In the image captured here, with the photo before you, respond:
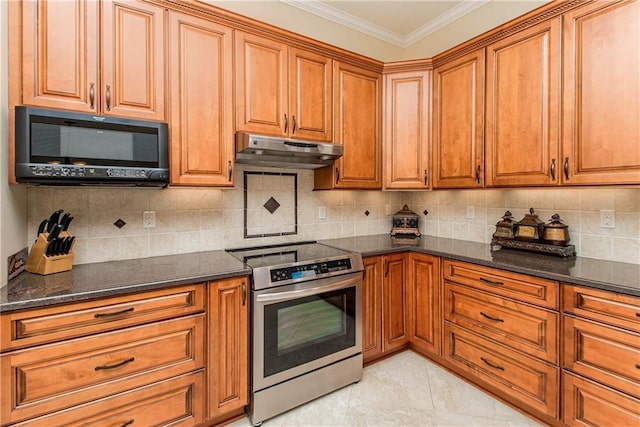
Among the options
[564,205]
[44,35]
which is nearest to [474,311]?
[564,205]

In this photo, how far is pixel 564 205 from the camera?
2.21 meters

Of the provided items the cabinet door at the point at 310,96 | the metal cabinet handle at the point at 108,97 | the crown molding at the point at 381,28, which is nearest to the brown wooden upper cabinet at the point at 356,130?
the cabinet door at the point at 310,96

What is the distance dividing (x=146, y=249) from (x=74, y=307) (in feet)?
2.51

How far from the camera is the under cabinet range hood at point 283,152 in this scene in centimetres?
201

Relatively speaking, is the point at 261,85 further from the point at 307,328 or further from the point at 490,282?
the point at 490,282

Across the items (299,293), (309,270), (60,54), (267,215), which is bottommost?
(299,293)

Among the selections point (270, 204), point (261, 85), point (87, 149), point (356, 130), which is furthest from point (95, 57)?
point (356, 130)

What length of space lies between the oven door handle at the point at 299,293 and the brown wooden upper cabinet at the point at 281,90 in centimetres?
110

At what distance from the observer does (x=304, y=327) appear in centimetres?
200

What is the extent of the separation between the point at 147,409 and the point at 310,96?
7.23 feet

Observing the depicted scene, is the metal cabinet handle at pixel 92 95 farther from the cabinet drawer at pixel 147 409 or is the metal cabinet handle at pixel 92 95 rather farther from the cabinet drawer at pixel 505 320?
the cabinet drawer at pixel 505 320

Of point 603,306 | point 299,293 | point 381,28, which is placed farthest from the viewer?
point 381,28

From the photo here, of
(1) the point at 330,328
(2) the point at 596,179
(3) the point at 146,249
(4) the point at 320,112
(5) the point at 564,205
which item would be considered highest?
(4) the point at 320,112

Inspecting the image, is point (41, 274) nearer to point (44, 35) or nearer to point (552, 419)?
point (44, 35)
